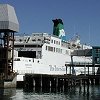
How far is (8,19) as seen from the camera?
7750 cm

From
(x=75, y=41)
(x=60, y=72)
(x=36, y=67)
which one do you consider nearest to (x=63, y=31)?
(x=75, y=41)

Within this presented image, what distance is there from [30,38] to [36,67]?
12904mm

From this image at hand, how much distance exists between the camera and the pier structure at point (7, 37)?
251 ft

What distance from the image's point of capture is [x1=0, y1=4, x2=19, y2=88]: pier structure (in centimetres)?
7656

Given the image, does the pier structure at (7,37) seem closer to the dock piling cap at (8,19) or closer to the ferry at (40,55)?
the dock piling cap at (8,19)

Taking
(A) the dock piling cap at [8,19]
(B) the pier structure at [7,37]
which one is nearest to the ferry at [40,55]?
(B) the pier structure at [7,37]

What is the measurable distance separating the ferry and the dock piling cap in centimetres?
844

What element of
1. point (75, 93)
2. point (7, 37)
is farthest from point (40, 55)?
point (75, 93)

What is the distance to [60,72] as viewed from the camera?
344 ft

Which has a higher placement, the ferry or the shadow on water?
the ferry

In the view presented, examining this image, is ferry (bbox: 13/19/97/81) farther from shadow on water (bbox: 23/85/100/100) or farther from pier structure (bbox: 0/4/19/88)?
shadow on water (bbox: 23/85/100/100)

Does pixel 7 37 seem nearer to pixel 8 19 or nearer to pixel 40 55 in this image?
pixel 8 19

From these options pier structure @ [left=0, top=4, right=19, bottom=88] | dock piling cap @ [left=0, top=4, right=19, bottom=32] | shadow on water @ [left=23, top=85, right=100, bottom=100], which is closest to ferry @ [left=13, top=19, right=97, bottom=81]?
pier structure @ [left=0, top=4, right=19, bottom=88]

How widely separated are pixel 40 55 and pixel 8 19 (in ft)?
65.8
